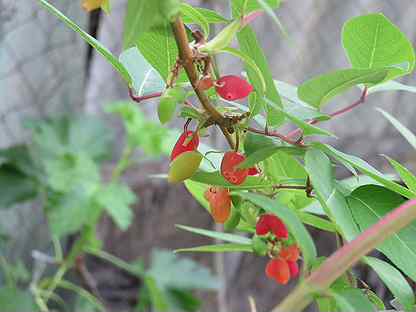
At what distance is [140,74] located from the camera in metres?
0.40

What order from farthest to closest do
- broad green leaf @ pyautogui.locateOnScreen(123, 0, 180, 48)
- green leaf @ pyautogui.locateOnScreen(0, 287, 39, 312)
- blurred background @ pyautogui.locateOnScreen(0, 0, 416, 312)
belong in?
blurred background @ pyautogui.locateOnScreen(0, 0, 416, 312) < green leaf @ pyautogui.locateOnScreen(0, 287, 39, 312) < broad green leaf @ pyautogui.locateOnScreen(123, 0, 180, 48)

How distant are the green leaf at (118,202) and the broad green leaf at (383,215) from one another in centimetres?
103

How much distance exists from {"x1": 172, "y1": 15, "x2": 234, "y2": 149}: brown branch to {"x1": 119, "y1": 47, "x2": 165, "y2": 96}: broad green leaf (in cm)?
5

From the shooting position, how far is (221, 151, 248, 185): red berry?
35cm

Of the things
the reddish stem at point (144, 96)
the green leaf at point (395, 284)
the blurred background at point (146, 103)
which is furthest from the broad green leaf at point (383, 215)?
the blurred background at point (146, 103)

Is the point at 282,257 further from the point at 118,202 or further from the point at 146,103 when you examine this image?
the point at 146,103

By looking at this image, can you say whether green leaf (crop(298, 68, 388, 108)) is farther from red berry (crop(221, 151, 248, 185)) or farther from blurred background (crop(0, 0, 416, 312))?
blurred background (crop(0, 0, 416, 312))

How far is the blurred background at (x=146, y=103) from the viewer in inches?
58.1

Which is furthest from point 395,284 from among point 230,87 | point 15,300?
point 15,300

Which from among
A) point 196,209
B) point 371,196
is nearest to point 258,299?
point 196,209

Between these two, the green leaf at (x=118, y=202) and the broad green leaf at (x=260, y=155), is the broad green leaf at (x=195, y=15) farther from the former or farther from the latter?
the green leaf at (x=118, y=202)

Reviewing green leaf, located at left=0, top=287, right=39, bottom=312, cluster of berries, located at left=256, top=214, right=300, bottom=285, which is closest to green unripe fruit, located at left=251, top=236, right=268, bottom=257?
cluster of berries, located at left=256, top=214, right=300, bottom=285

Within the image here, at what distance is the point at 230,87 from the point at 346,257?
11 cm

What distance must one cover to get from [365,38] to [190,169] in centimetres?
12
